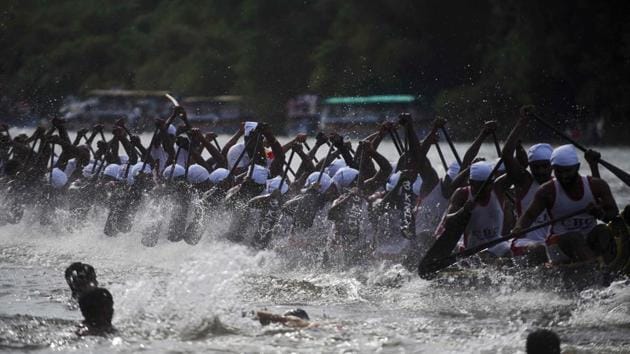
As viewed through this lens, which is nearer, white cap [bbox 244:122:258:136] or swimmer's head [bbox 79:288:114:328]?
swimmer's head [bbox 79:288:114:328]

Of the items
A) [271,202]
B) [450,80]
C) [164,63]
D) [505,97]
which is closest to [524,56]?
[505,97]

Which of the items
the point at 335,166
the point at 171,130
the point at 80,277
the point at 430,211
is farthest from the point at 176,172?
the point at 80,277

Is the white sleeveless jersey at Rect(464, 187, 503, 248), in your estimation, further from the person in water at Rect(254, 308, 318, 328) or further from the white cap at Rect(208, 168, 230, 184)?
the white cap at Rect(208, 168, 230, 184)

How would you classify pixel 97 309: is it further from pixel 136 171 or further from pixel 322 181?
pixel 136 171

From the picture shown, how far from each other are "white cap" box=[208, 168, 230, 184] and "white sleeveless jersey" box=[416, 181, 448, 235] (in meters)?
3.16

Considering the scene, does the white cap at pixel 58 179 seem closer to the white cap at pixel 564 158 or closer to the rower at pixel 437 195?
the rower at pixel 437 195

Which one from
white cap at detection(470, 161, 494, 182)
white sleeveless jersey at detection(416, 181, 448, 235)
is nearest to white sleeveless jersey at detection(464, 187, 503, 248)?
white cap at detection(470, 161, 494, 182)

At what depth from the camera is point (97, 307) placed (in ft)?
27.2

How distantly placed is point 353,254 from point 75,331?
159 inches

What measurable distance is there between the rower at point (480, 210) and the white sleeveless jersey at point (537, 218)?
169 millimetres

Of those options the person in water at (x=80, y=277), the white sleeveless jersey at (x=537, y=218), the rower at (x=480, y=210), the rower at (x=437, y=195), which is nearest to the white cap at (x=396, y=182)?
the rower at (x=437, y=195)

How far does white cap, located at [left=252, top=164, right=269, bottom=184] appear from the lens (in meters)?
13.9

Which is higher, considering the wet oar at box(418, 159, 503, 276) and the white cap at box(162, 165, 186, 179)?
the white cap at box(162, 165, 186, 179)

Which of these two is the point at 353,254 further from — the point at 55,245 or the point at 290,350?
the point at 55,245
